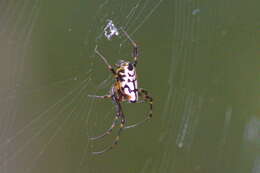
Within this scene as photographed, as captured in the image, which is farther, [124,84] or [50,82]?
[50,82]

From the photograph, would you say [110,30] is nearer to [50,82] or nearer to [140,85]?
[50,82]

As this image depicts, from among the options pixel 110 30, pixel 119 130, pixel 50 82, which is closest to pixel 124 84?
pixel 110 30

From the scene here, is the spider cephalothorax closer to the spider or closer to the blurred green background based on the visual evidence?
the spider

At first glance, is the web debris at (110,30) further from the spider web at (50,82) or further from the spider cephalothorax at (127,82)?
the spider cephalothorax at (127,82)

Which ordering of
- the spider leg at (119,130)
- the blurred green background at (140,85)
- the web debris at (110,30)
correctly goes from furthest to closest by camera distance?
the spider leg at (119,130), the blurred green background at (140,85), the web debris at (110,30)

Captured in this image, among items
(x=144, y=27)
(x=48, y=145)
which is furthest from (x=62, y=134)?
(x=144, y=27)

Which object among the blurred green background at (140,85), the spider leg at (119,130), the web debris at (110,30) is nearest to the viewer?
the web debris at (110,30)

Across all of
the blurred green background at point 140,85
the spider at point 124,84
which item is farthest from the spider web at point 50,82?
the spider at point 124,84
